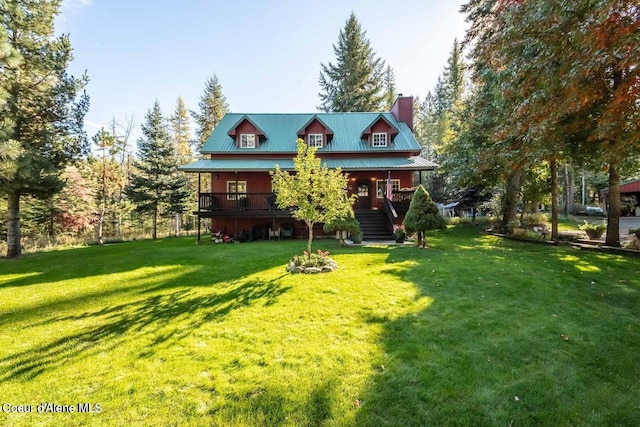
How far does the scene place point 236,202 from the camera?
17.4 m

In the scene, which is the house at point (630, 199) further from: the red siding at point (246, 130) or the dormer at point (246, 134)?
the red siding at point (246, 130)

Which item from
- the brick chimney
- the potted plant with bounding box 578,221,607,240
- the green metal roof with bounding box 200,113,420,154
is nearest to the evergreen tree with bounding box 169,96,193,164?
the green metal roof with bounding box 200,113,420,154

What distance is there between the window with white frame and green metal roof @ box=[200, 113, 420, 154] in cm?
45

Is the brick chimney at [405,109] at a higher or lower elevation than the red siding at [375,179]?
higher

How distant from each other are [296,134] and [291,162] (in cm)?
314

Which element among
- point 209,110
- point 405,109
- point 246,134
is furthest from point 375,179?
point 209,110

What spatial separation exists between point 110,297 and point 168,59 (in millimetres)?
14028

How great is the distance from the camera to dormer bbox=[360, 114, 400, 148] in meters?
19.7

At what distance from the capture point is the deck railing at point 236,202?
16.2m

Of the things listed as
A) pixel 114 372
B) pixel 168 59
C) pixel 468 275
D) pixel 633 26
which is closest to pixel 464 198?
pixel 468 275

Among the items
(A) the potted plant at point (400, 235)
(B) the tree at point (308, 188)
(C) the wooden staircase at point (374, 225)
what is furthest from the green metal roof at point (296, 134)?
(B) the tree at point (308, 188)

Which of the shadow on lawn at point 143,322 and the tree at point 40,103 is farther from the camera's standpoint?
the tree at point 40,103

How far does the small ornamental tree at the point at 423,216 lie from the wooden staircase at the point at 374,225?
3.30 metres

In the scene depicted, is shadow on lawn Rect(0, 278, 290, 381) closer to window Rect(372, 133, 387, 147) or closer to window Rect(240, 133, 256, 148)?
window Rect(240, 133, 256, 148)
